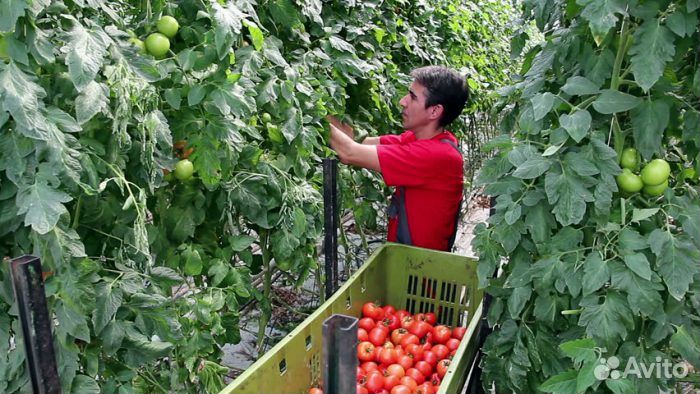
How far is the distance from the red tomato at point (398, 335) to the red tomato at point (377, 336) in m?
0.04

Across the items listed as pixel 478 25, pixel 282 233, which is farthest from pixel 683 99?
pixel 478 25

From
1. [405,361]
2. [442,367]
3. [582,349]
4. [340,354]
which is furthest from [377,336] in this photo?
[340,354]

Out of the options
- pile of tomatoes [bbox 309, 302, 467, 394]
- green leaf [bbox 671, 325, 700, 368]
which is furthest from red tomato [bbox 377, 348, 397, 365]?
green leaf [bbox 671, 325, 700, 368]

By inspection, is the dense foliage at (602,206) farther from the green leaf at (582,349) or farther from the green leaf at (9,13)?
the green leaf at (9,13)

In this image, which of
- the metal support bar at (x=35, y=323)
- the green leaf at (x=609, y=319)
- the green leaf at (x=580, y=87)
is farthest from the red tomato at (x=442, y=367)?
the metal support bar at (x=35, y=323)

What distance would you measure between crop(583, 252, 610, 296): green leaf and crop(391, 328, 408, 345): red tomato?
0.85 metres

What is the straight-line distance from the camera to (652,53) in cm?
132

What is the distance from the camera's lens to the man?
7.82 feet

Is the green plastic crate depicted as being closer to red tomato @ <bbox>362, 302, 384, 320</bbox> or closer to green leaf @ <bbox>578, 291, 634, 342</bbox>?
red tomato @ <bbox>362, 302, 384, 320</bbox>

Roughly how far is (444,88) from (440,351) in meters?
1.12

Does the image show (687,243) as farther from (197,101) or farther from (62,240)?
(62,240)

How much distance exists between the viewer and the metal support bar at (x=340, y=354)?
2.89ft

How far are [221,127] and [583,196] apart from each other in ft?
2.93

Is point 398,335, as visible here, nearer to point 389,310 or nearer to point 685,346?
point 389,310
